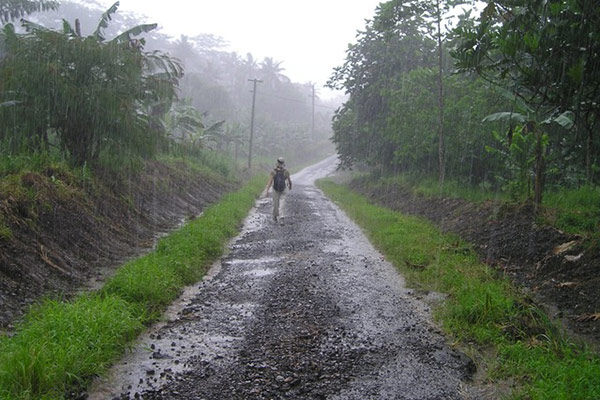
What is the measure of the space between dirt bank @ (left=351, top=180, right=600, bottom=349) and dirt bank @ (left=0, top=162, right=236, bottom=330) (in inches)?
256

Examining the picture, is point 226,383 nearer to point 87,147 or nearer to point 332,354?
point 332,354

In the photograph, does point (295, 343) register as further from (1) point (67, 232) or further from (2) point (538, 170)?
(2) point (538, 170)

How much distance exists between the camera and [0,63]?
11.1 meters

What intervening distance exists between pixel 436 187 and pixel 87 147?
11556 millimetres

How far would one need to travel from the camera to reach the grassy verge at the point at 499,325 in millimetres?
4289

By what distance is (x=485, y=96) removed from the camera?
14.0 m

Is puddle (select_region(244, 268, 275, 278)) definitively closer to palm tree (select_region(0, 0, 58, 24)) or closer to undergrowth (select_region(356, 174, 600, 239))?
undergrowth (select_region(356, 174, 600, 239))

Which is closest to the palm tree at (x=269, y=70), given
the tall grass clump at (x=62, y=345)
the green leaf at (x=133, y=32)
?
the green leaf at (x=133, y=32)

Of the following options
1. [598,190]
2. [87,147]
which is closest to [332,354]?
[598,190]

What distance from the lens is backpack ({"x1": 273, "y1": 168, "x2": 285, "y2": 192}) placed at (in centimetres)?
1427

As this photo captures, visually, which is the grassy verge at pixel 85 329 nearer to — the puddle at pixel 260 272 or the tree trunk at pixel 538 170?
the puddle at pixel 260 272

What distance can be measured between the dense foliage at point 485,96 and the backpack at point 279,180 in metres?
5.57

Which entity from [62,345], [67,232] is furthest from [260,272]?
[62,345]

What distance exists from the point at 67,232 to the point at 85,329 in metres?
4.30
